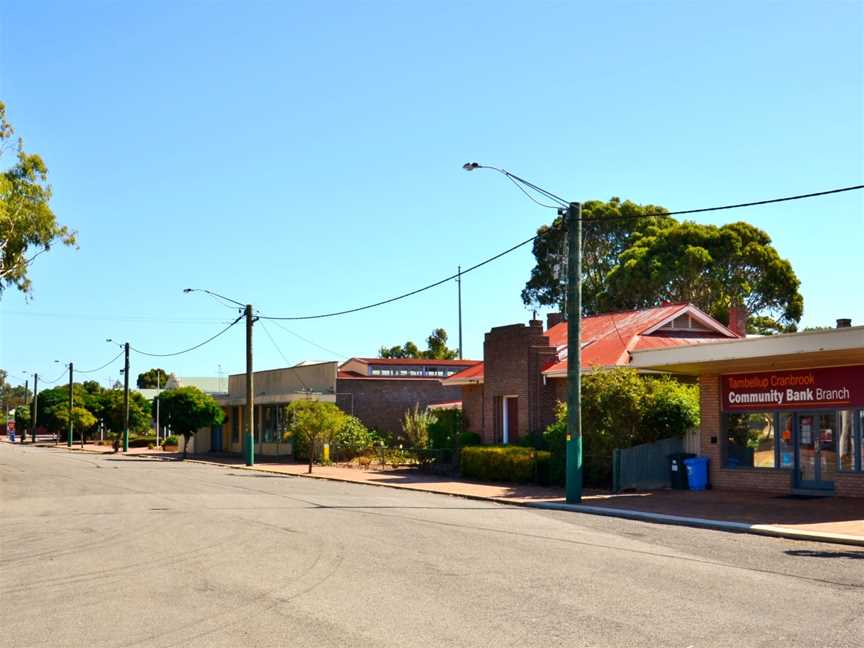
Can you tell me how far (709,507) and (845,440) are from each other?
13.3 feet

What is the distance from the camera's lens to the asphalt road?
8.45m

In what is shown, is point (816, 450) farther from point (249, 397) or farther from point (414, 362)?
point (414, 362)

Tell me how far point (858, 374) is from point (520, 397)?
1448 cm

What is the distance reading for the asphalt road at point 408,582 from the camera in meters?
8.45

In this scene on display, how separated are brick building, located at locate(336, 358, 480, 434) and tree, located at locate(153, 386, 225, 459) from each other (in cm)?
812

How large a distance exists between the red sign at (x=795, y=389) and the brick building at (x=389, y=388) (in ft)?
77.1

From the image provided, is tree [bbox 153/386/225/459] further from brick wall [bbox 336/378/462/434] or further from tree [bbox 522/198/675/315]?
tree [bbox 522/198/675/315]

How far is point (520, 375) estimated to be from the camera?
3494 cm

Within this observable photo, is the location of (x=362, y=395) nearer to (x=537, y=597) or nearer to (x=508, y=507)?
(x=508, y=507)

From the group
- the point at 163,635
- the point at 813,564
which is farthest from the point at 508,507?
the point at 163,635

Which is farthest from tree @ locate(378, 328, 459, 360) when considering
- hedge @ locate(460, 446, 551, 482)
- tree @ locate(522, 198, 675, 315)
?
hedge @ locate(460, 446, 551, 482)

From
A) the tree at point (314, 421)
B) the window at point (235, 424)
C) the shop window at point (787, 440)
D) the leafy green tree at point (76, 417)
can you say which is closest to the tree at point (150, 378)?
the leafy green tree at point (76, 417)

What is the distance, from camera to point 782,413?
79.4ft

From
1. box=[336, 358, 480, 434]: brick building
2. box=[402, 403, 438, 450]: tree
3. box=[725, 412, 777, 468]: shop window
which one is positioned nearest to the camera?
box=[725, 412, 777, 468]: shop window
